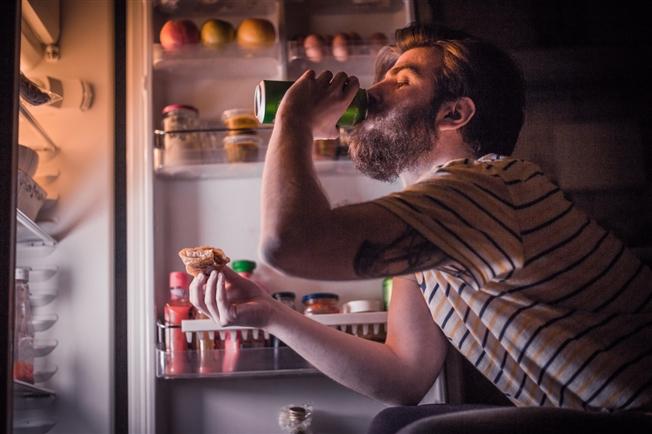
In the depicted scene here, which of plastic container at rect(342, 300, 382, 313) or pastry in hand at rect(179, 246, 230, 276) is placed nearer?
pastry in hand at rect(179, 246, 230, 276)

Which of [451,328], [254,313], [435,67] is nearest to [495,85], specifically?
[435,67]

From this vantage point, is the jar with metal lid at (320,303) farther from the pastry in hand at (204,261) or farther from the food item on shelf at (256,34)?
the food item on shelf at (256,34)

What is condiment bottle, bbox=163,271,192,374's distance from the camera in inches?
49.3

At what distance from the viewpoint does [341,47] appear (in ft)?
4.56

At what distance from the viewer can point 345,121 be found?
38.7 inches

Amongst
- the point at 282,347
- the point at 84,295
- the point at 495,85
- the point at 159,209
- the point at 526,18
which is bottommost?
the point at 282,347

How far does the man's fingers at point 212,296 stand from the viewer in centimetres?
91

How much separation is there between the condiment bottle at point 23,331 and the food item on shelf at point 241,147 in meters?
0.38

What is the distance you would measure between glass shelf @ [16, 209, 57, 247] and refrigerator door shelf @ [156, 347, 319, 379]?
262 mm

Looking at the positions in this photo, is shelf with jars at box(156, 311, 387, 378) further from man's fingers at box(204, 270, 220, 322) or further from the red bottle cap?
man's fingers at box(204, 270, 220, 322)

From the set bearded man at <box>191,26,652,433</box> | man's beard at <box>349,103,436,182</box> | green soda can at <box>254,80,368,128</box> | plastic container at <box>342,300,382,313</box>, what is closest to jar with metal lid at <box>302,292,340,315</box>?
plastic container at <box>342,300,382,313</box>

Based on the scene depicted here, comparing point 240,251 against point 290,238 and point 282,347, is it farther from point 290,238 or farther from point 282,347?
point 290,238

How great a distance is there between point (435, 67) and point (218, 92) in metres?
0.50

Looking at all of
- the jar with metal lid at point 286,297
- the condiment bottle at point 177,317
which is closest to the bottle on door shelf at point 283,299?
the jar with metal lid at point 286,297
